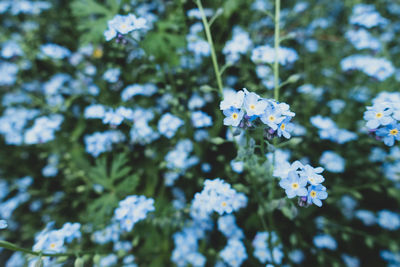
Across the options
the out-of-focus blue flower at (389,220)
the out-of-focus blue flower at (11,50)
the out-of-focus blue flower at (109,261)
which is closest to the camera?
the out-of-focus blue flower at (109,261)

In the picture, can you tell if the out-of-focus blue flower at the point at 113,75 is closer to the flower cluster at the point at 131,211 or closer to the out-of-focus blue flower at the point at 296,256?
the flower cluster at the point at 131,211

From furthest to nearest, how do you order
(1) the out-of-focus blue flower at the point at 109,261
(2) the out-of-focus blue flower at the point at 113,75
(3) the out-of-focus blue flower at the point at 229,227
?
1. (2) the out-of-focus blue flower at the point at 113,75
2. (1) the out-of-focus blue flower at the point at 109,261
3. (3) the out-of-focus blue flower at the point at 229,227

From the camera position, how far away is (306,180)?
1419 millimetres

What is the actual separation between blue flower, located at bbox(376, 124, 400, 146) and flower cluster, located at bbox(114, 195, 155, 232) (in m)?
1.65

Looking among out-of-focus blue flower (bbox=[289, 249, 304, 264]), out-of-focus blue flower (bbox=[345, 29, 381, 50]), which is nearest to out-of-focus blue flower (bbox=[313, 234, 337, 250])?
out-of-focus blue flower (bbox=[289, 249, 304, 264])

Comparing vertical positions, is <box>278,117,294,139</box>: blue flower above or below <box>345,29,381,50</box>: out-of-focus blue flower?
below

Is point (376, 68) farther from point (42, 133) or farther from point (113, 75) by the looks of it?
point (42, 133)

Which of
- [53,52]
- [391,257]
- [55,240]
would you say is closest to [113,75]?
[53,52]

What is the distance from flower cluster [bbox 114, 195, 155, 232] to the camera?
6.66 feet

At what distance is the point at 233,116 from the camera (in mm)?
1497

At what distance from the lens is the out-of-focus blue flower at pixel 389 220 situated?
9.01 feet

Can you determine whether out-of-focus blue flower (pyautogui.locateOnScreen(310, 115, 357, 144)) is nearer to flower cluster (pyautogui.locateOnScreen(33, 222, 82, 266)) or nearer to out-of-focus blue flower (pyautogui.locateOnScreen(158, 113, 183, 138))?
out-of-focus blue flower (pyautogui.locateOnScreen(158, 113, 183, 138))

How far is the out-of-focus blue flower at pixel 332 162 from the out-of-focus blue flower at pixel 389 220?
71cm

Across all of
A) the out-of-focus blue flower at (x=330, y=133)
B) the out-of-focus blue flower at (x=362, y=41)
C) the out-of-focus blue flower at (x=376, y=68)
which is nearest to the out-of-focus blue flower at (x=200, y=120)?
the out-of-focus blue flower at (x=330, y=133)
